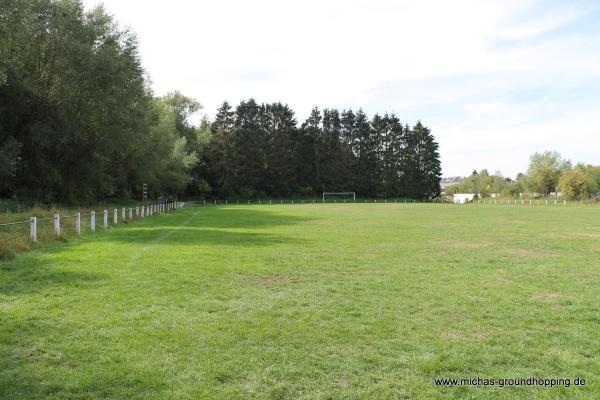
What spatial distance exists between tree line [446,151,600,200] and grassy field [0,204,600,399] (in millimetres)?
79457

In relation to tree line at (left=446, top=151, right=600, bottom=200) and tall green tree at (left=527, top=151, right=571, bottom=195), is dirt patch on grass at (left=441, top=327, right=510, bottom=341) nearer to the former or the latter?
tree line at (left=446, top=151, right=600, bottom=200)

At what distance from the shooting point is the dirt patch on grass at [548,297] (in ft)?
28.3

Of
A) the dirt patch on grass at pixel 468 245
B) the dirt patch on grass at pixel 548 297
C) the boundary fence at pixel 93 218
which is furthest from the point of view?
the dirt patch on grass at pixel 468 245

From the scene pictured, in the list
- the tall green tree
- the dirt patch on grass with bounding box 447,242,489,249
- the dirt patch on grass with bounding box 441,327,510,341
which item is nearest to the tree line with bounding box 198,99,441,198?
the tall green tree

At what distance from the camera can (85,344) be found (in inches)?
235

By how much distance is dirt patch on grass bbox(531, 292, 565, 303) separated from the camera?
28.3 ft

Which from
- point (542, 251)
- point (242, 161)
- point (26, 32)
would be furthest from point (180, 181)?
point (542, 251)

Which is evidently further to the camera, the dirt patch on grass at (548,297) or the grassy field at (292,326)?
the dirt patch on grass at (548,297)

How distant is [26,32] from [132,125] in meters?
9.67

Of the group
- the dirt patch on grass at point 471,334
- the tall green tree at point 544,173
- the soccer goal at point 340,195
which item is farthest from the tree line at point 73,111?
the tall green tree at point 544,173

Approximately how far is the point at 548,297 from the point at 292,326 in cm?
510

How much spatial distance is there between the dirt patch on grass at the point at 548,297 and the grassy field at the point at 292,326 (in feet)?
0.17

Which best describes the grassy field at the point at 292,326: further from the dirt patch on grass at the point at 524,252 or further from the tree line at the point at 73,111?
the tree line at the point at 73,111

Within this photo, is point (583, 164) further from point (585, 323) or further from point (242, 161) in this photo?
point (585, 323)
